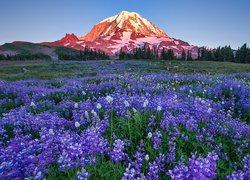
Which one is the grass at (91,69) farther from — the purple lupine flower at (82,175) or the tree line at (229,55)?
the tree line at (229,55)

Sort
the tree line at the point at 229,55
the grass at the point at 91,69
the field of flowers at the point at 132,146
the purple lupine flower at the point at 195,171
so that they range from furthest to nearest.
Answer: the tree line at the point at 229,55
the grass at the point at 91,69
the field of flowers at the point at 132,146
the purple lupine flower at the point at 195,171

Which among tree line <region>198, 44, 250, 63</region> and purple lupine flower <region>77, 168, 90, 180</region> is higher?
tree line <region>198, 44, 250, 63</region>

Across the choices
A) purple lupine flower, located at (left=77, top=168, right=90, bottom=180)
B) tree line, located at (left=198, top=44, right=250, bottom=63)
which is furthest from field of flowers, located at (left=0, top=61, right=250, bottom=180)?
tree line, located at (left=198, top=44, right=250, bottom=63)

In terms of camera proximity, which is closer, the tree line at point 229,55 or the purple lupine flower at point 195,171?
the purple lupine flower at point 195,171

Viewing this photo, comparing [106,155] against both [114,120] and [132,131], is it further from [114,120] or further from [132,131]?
[114,120]

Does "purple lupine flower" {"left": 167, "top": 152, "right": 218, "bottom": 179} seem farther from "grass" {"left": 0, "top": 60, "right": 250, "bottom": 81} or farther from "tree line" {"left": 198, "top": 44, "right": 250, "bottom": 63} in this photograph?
"tree line" {"left": 198, "top": 44, "right": 250, "bottom": 63}

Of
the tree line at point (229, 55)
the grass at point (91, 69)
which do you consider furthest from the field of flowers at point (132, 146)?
the tree line at point (229, 55)

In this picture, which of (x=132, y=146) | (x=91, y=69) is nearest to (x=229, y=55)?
(x=91, y=69)

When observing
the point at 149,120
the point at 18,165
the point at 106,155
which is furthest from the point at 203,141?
the point at 18,165

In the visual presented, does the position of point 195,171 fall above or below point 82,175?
above

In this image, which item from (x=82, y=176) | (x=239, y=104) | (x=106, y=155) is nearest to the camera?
(x=82, y=176)

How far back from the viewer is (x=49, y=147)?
3209 millimetres

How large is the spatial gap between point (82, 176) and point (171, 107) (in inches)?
118

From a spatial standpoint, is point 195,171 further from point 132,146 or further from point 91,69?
point 91,69
